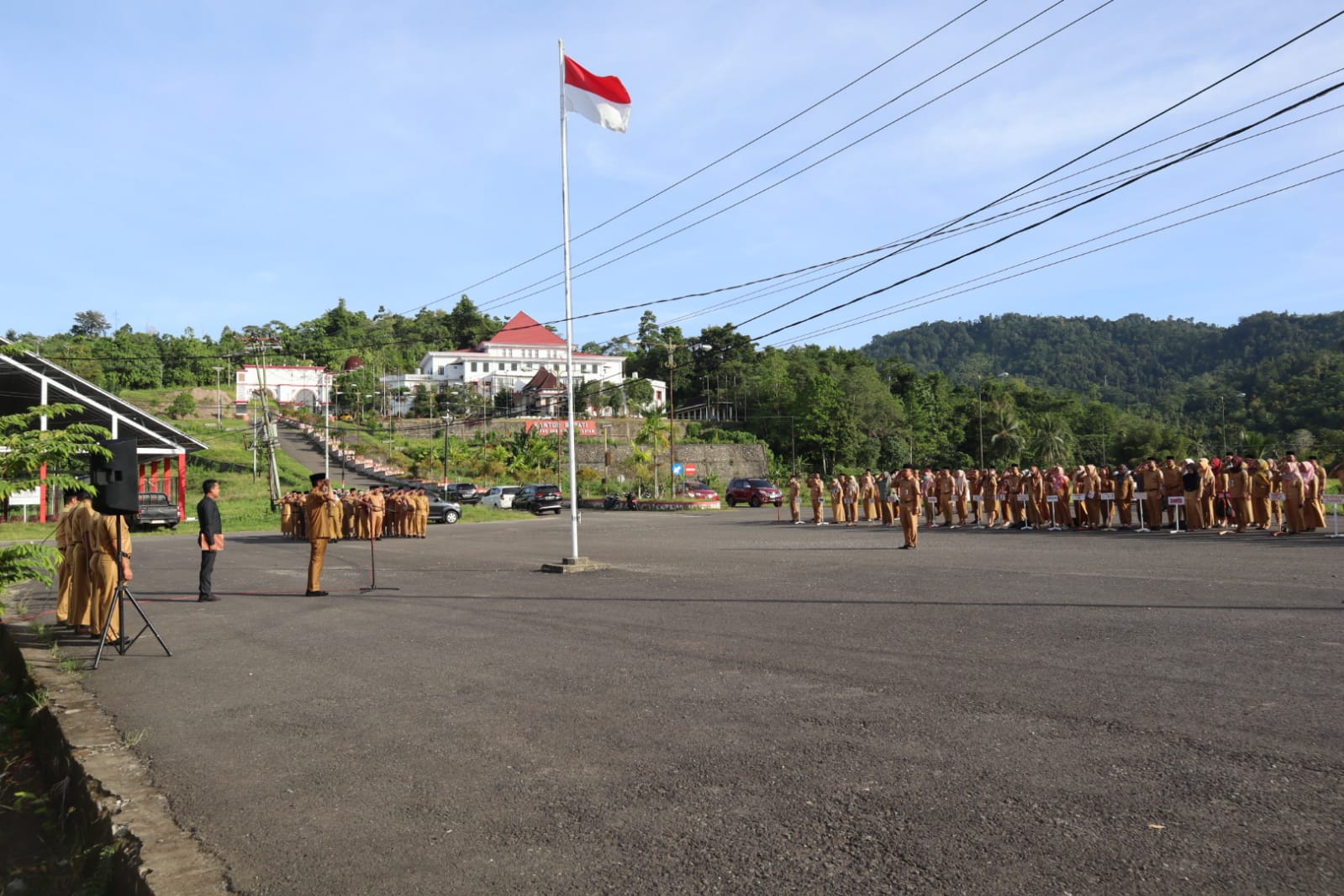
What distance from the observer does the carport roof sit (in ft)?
116

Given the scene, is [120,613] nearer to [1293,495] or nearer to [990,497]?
[1293,495]

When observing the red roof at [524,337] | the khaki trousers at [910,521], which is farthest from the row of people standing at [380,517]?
the red roof at [524,337]

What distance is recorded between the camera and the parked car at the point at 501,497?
55219 millimetres

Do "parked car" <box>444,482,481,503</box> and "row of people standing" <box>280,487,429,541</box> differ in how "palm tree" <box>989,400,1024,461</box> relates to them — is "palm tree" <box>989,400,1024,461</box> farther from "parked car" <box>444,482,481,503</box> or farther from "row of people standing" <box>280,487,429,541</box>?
"row of people standing" <box>280,487,429,541</box>

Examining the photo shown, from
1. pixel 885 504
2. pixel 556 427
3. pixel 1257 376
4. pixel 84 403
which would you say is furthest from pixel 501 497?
pixel 1257 376

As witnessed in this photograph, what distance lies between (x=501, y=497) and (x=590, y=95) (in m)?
38.5

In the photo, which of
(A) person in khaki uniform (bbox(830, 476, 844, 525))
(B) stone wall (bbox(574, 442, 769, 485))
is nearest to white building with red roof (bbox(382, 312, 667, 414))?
(B) stone wall (bbox(574, 442, 769, 485))

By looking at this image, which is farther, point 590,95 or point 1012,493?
point 1012,493

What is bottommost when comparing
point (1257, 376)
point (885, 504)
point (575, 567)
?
point (575, 567)

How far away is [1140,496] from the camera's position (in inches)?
1031

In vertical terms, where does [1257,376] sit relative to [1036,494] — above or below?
above

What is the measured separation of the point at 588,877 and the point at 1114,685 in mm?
4795

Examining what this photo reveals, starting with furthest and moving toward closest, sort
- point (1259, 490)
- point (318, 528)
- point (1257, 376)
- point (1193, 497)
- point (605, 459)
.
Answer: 1. point (1257, 376)
2. point (605, 459)
3. point (1193, 497)
4. point (1259, 490)
5. point (318, 528)

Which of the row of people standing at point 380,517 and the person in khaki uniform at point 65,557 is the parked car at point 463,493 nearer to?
the row of people standing at point 380,517
